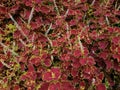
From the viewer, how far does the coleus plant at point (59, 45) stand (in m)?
1.85

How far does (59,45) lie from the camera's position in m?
1.96

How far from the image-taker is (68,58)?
185 centimetres

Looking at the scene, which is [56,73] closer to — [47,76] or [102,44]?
[47,76]

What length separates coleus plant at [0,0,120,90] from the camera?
1.85 meters

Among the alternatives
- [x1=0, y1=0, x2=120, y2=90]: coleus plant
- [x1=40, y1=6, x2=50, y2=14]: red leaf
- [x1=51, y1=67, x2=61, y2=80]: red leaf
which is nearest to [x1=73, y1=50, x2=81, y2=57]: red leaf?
[x1=0, y1=0, x2=120, y2=90]: coleus plant

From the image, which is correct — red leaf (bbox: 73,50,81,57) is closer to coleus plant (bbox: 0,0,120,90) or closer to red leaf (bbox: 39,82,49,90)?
coleus plant (bbox: 0,0,120,90)

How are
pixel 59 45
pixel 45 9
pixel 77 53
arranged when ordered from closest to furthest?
pixel 77 53 → pixel 59 45 → pixel 45 9

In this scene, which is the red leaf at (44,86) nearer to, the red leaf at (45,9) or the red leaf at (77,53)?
the red leaf at (77,53)

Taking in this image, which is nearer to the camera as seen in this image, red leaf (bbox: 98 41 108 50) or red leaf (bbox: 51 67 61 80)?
red leaf (bbox: 51 67 61 80)

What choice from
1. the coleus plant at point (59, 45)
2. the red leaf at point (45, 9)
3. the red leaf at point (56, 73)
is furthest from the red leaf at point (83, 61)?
the red leaf at point (45, 9)

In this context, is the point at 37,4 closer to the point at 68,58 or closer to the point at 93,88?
the point at 68,58

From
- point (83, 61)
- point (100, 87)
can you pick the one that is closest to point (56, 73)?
point (83, 61)

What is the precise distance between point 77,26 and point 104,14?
8.8 inches

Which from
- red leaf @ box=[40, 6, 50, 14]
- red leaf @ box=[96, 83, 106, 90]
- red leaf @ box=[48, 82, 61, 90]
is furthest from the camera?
red leaf @ box=[40, 6, 50, 14]
